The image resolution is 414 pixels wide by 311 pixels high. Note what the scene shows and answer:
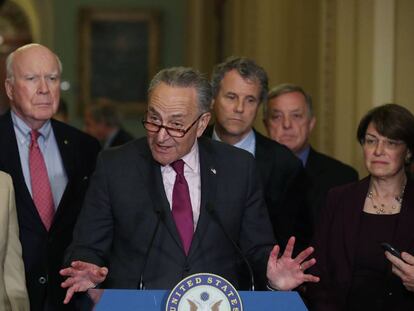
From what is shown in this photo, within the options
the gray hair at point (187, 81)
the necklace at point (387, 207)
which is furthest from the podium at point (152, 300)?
the necklace at point (387, 207)

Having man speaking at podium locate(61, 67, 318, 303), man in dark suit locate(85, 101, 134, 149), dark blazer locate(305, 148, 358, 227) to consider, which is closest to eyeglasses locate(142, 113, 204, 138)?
man speaking at podium locate(61, 67, 318, 303)

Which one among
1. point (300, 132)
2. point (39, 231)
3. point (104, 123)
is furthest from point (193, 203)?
point (104, 123)

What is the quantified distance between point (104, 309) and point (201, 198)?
884 mm

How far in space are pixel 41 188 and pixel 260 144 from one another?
106 centimetres

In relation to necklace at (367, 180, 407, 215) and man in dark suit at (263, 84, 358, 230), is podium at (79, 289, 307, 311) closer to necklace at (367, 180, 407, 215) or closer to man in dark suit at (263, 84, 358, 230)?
necklace at (367, 180, 407, 215)

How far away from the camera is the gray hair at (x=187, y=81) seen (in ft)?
12.4

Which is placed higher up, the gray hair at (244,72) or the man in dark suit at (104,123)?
the gray hair at (244,72)

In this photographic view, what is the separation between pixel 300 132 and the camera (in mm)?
5520

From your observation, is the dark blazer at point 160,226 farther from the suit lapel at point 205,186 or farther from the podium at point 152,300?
the podium at point 152,300

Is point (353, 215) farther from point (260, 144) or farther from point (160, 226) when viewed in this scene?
point (160, 226)

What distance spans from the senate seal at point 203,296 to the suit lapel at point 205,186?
0.68 metres

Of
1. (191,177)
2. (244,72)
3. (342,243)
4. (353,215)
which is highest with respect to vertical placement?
(244,72)

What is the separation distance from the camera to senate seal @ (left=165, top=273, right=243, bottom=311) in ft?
9.85

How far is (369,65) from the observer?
6.06 meters
